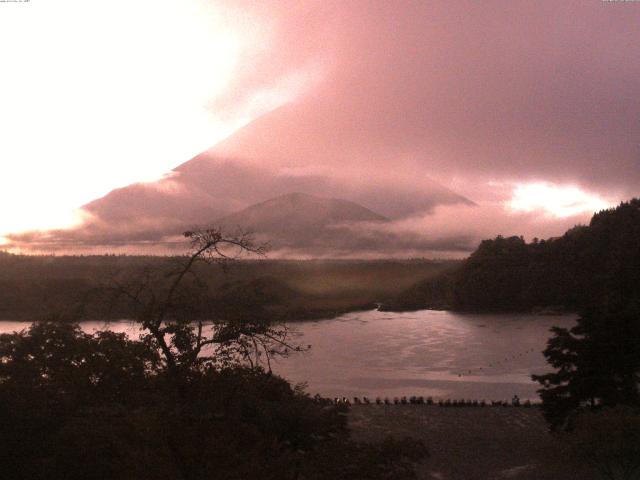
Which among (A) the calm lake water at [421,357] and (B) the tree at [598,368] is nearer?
(B) the tree at [598,368]

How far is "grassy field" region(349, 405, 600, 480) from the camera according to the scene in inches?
518

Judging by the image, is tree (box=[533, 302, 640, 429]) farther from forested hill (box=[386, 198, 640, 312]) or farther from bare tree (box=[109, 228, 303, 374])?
forested hill (box=[386, 198, 640, 312])

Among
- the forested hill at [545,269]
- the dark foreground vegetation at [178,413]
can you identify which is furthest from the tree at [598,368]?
the forested hill at [545,269]

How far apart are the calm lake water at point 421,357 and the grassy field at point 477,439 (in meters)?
3.54

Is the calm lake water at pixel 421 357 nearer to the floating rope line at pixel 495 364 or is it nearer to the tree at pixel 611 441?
the floating rope line at pixel 495 364

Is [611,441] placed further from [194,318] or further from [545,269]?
[545,269]

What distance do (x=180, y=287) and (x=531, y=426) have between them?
14.1 metres

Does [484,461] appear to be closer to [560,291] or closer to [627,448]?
[627,448]

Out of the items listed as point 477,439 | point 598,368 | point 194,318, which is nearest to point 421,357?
point 477,439

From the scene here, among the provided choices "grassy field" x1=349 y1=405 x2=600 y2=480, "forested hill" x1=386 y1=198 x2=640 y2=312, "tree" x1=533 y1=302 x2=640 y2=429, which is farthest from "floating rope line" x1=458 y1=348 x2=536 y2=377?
"forested hill" x1=386 y1=198 x2=640 y2=312

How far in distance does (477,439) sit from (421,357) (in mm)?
24952

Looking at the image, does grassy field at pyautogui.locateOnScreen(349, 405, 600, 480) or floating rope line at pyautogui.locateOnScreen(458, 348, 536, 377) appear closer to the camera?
grassy field at pyautogui.locateOnScreen(349, 405, 600, 480)

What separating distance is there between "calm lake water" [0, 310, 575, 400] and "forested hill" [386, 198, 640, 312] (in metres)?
6.35

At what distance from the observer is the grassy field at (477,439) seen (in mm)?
13164
